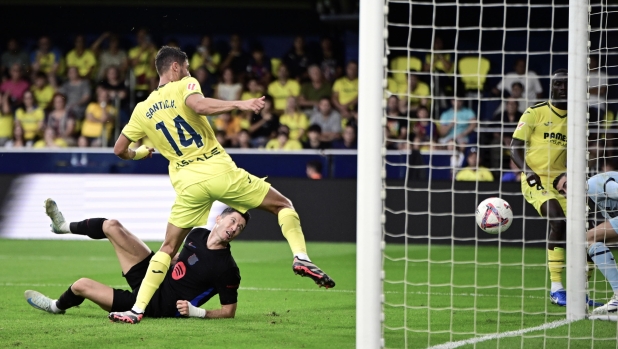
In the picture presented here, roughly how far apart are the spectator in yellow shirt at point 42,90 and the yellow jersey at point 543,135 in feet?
34.7

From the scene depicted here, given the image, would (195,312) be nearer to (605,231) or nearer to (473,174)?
(605,231)

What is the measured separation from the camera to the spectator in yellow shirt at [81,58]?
16.8m

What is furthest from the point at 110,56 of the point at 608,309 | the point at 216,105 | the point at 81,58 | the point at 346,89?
the point at 608,309

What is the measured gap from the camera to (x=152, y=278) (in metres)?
6.28

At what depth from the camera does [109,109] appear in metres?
15.4

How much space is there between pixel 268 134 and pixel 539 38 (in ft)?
18.7

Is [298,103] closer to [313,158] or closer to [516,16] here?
[313,158]

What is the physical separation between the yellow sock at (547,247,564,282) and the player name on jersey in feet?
11.6

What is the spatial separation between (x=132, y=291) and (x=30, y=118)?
10.2 metres

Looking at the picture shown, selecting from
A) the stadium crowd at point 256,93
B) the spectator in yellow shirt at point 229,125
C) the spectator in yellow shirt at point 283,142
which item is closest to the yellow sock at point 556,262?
the stadium crowd at point 256,93

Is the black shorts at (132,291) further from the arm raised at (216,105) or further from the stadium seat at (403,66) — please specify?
the stadium seat at (403,66)

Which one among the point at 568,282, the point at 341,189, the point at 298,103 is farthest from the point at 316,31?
the point at 568,282

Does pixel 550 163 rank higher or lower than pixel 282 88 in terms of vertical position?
lower

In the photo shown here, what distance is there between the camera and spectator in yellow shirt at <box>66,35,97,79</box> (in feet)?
55.0
